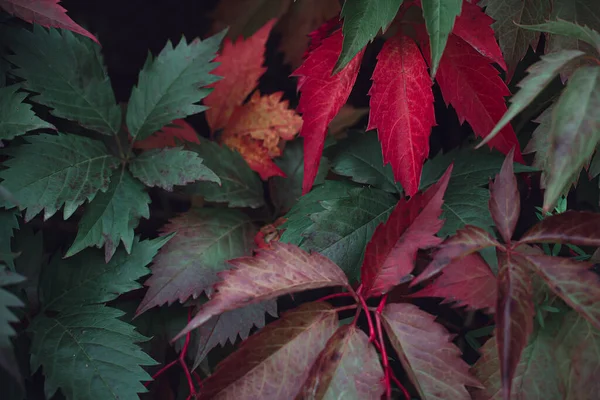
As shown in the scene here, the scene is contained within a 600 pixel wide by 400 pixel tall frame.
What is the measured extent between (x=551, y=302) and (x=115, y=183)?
0.58 metres

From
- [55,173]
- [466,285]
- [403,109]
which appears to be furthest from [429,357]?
[55,173]

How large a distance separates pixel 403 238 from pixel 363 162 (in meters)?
0.23

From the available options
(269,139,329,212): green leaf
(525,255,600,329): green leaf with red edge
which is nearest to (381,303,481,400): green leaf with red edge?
(525,255,600,329): green leaf with red edge

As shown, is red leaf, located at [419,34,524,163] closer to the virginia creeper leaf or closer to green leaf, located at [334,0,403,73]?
green leaf, located at [334,0,403,73]

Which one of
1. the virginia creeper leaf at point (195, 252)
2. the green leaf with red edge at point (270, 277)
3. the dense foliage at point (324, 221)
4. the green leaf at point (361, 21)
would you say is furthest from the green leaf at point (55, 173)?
the green leaf at point (361, 21)

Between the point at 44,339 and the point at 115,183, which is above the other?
the point at 115,183

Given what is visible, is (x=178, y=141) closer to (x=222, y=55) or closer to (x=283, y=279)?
(x=222, y=55)

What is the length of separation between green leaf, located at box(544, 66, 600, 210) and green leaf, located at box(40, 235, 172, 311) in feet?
1.57

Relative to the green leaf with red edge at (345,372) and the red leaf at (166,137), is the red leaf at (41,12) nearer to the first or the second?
the red leaf at (166,137)

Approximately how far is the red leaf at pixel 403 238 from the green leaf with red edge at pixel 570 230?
3.8 inches

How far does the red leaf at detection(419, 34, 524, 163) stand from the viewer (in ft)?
2.13

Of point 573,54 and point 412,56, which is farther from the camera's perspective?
point 412,56

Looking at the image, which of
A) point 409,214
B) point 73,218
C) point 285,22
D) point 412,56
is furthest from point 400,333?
point 285,22

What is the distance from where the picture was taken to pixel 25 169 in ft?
2.16
